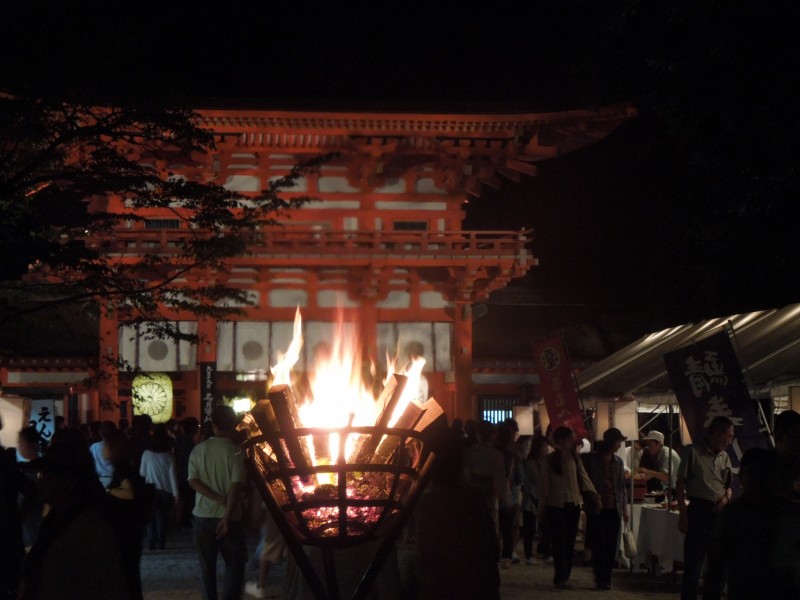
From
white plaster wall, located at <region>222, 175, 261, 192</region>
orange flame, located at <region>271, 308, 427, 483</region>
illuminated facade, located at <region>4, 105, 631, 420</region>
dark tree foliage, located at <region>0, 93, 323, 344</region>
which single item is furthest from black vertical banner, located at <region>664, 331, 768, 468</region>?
white plaster wall, located at <region>222, 175, 261, 192</region>

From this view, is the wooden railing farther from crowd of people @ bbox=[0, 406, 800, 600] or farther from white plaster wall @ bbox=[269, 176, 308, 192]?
crowd of people @ bbox=[0, 406, 800, 600]

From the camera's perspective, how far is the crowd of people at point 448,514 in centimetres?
443

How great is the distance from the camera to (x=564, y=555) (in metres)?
10.4

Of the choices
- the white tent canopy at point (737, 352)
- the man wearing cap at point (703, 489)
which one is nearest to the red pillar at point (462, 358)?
the white tent canopy at point (737, 352)

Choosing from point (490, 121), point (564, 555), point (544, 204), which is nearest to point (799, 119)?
point (564, 555)

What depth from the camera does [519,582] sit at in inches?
429

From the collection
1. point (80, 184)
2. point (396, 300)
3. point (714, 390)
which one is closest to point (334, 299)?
point (396, 300)

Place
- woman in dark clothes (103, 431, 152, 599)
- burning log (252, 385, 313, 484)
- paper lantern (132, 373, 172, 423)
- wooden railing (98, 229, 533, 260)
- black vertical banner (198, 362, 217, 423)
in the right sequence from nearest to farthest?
burning log (252, 385, 313, 484) → woman in dark clothes (103, 431, 152, 599) → wooden railing (98, 229, 533, 260) → black vertical banner (198, 362, 217, 423) → paper lantern (132, 373, 172, 423)

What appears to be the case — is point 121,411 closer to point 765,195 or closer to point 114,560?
point 765,195

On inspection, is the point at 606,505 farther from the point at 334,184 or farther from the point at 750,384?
the point at 334,184

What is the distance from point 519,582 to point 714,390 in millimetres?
3142

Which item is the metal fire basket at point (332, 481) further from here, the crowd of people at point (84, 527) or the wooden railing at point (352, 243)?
the wooden railing at point (352, 243)

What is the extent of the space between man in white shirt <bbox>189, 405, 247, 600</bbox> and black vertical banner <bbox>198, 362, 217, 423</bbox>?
47.5 feet

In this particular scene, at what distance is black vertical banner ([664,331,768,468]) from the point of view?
9.23 meters
